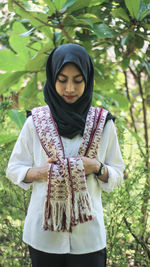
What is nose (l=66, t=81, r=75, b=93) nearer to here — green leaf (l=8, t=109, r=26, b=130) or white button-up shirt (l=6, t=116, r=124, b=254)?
white button-up shirt (l=6, t=116, r=124, b=254)

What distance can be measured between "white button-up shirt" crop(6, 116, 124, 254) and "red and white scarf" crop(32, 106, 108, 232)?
1.6 inches

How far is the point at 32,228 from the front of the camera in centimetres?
123

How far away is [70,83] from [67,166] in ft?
1.02

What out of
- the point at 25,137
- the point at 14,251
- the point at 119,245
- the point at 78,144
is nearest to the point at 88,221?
the point at 78,144

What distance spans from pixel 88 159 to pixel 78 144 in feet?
0.33

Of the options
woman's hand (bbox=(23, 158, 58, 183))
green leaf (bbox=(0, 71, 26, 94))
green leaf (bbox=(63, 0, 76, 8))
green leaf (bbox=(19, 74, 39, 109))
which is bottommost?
woman's hand (bbox=(23, 158, 58, 183))

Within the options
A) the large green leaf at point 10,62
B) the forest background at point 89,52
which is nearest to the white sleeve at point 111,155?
the forest background at point 89,52

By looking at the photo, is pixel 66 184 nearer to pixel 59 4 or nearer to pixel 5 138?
pixel 5 138

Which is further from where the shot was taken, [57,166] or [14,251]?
[14,251]

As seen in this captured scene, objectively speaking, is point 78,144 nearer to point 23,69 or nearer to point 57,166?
point 57,166

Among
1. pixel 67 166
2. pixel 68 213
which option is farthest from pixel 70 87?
pixel 68 213

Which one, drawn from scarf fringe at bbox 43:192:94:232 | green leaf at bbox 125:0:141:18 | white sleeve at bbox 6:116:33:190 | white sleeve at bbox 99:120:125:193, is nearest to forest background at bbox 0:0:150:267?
green leaf at bbox 125:0:141:18

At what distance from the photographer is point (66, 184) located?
1.16m

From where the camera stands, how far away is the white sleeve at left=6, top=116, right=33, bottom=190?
126 cm
